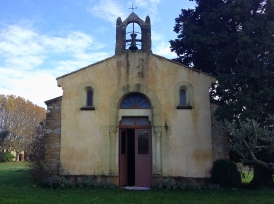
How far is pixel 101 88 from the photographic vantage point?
14.5m

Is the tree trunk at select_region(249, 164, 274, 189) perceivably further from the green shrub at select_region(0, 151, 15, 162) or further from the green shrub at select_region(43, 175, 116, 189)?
the green shrub at select_region(0, 151, 15, 162)

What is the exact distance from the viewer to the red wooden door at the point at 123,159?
14062 mm

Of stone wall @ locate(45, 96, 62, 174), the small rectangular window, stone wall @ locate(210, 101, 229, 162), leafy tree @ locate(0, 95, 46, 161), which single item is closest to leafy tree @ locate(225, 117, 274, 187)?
stone wall @ locate(210, 101, 229, 162)

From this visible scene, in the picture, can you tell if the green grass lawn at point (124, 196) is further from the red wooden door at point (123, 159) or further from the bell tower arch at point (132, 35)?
the bell tower arch at point (132, 35)

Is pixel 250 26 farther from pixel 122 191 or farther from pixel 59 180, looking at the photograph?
pixel 59 180

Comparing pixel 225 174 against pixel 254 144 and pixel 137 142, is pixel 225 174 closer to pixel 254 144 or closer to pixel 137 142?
pixel 137 142

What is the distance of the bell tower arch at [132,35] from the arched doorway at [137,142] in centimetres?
233

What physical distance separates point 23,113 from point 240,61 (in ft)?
128

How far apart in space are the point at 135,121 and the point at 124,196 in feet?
13.6

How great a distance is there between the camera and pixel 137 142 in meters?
14.2

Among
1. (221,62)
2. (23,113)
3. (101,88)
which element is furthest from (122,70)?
(23,113)

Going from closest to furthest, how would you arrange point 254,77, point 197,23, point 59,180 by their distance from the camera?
1. point 254,77
2. point 59,180
3. point 197,23

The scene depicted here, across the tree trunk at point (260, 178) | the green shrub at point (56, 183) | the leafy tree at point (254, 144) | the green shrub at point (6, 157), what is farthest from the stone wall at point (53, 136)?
the green shrub at point (6, 157)

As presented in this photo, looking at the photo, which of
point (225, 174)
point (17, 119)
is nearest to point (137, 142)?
point (225, 174)
